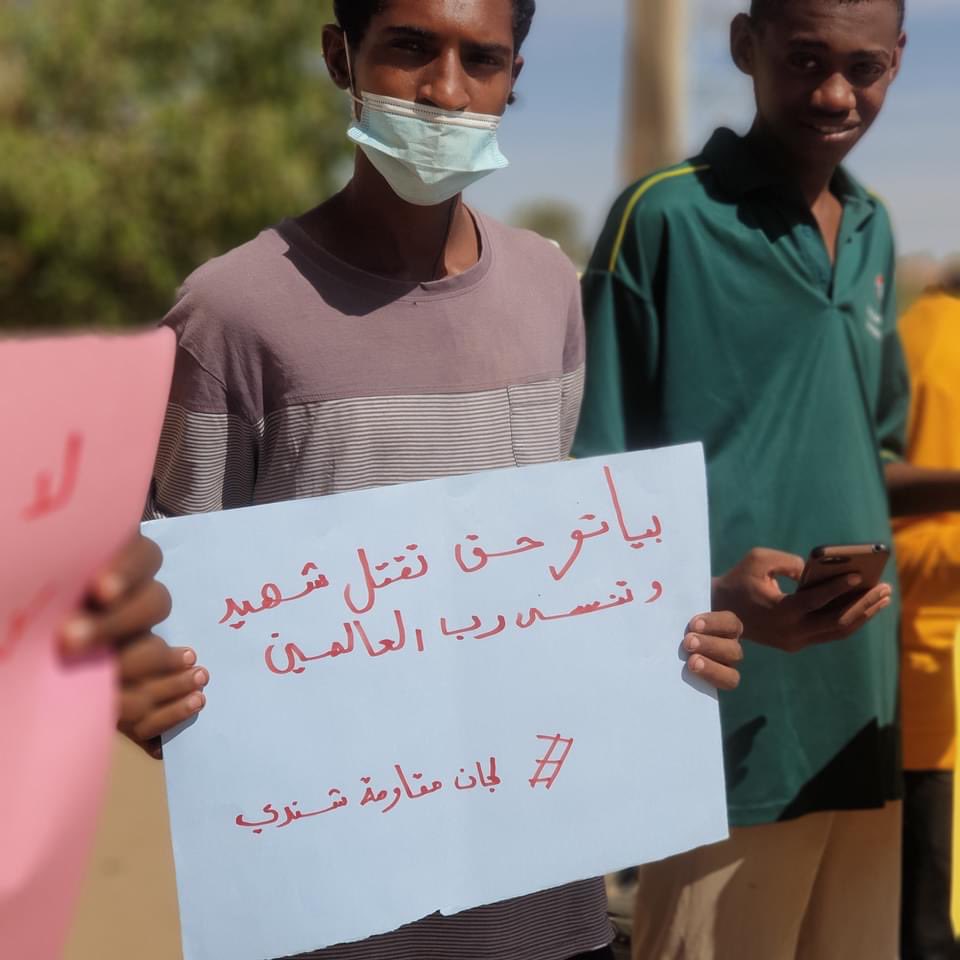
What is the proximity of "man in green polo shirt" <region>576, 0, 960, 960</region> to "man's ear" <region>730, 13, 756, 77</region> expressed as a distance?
0.07ft

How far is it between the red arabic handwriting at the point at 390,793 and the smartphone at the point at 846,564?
1.61 ft

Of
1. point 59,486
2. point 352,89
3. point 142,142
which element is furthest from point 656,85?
point 59,486

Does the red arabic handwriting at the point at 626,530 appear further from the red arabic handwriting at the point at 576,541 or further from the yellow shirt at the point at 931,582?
the yellow shirt at the point at 931,582

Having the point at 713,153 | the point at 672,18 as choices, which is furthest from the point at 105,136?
the point at 713,153

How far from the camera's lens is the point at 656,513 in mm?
1756

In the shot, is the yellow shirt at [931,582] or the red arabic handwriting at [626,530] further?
the yellow shirt at [931,582]

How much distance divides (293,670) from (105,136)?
9.55 meters

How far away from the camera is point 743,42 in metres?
2.38

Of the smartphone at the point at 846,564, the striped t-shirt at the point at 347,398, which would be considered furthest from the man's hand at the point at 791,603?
the striped t-shirt at the point at 347,398

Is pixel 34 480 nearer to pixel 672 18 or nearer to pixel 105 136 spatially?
pixel 105 136

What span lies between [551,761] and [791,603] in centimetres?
42

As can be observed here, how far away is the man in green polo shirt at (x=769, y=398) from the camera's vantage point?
222 cm

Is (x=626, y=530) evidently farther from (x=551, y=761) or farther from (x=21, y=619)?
(x=21, y=619)

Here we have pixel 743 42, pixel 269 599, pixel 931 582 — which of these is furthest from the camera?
pixel 931 582
